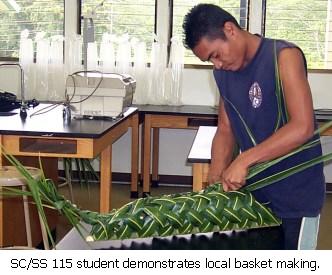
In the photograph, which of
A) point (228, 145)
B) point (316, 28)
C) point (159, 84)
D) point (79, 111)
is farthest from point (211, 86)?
point (228, 145)

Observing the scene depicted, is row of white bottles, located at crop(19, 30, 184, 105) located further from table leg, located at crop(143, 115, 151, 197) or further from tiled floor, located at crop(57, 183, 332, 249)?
tiled floor, located at crop(57, 183, 332, 249)

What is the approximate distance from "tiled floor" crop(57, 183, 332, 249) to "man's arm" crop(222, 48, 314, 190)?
259 cm

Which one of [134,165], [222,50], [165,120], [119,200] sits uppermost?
[222,50]

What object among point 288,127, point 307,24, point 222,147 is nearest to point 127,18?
point 307,24

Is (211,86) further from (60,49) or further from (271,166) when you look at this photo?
(271,166)

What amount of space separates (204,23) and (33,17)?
14.0ft

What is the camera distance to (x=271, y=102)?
1.81 m

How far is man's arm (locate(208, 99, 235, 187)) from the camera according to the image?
6.90 feet

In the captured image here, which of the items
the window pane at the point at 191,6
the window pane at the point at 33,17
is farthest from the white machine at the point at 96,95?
the window pane at the point at 33,17

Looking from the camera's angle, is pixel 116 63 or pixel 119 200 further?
pixel 116 63

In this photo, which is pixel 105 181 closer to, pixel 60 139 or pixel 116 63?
pixel 60 139

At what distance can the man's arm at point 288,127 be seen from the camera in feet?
5.47

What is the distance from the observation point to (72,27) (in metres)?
5.73

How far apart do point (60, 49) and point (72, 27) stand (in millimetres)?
241
